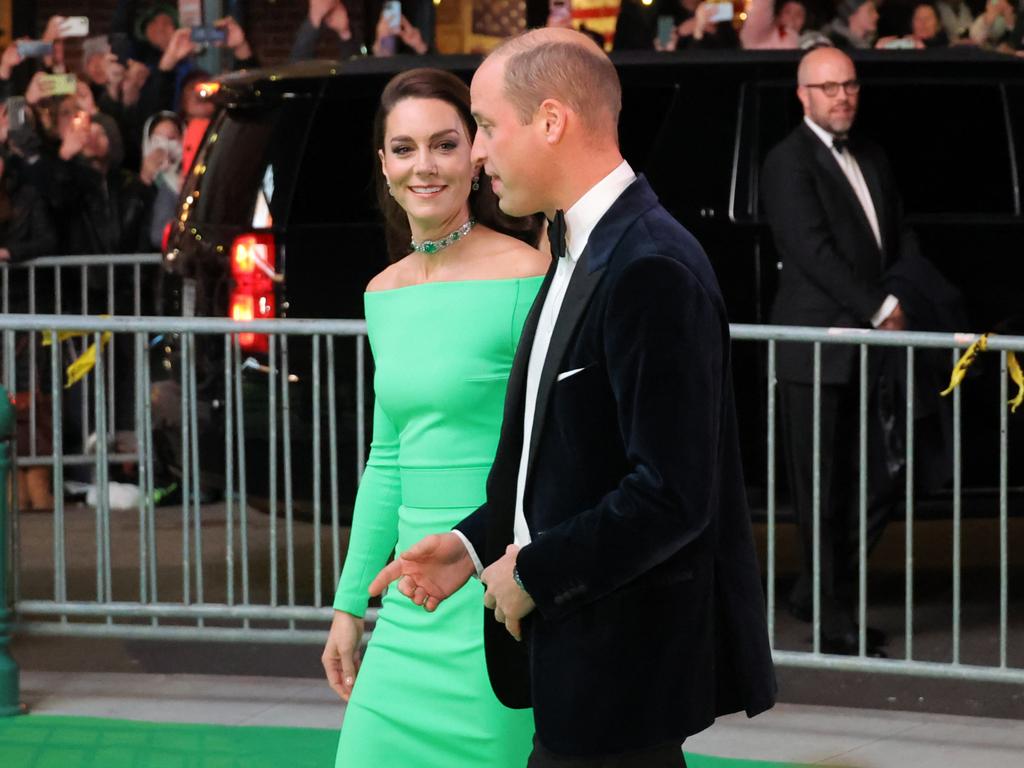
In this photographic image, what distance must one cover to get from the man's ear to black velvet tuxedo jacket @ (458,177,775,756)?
0.42 ft

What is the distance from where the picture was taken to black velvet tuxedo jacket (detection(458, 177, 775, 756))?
265cm

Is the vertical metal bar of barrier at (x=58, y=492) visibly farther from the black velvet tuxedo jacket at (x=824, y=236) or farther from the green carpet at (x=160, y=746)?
the black velvet tuxedo jacket at (x=824, y=236)

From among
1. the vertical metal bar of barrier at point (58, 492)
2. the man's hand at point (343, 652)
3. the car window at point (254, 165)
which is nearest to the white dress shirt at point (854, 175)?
the car window at point (254, 165)

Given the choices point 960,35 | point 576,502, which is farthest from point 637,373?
point 960,35

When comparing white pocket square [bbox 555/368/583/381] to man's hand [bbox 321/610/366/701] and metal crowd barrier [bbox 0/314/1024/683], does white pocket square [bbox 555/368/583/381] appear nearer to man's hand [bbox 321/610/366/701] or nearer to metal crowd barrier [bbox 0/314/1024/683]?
man's hand [bbox 321/610/366/701]

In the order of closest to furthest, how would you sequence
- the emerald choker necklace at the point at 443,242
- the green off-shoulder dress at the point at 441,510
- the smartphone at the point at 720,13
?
the green off-shoulder dress at the point at 441,510 → the emerald choker necklace at the point at 443,242 → the smartphone at the point at 720,13

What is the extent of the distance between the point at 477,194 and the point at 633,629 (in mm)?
1277

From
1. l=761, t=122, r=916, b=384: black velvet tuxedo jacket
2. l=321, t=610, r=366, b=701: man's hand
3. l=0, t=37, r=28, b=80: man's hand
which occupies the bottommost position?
l=321, t=610, r=366, b=701: man's hand

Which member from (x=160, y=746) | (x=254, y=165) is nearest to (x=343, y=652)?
A: (x=160, y=746)

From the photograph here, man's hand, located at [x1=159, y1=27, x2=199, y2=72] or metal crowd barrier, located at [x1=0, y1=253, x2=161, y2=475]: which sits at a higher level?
man's hand, located at [x1=159, y1=27, x2=199, y2=72]

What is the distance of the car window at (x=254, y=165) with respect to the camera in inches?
310

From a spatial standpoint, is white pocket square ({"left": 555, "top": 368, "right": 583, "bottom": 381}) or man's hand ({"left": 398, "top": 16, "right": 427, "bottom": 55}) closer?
white pocket square ({"left": 555, "top": 368, "right": 583, "bottom": 381})

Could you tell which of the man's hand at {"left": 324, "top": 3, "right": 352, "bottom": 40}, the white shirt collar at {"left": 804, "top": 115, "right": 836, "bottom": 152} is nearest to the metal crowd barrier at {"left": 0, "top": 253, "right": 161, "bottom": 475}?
the man's hand at {"left": 324, "top": 3, "right": 352, "bottom": 40}

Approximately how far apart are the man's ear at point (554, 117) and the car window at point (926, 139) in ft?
16.1
